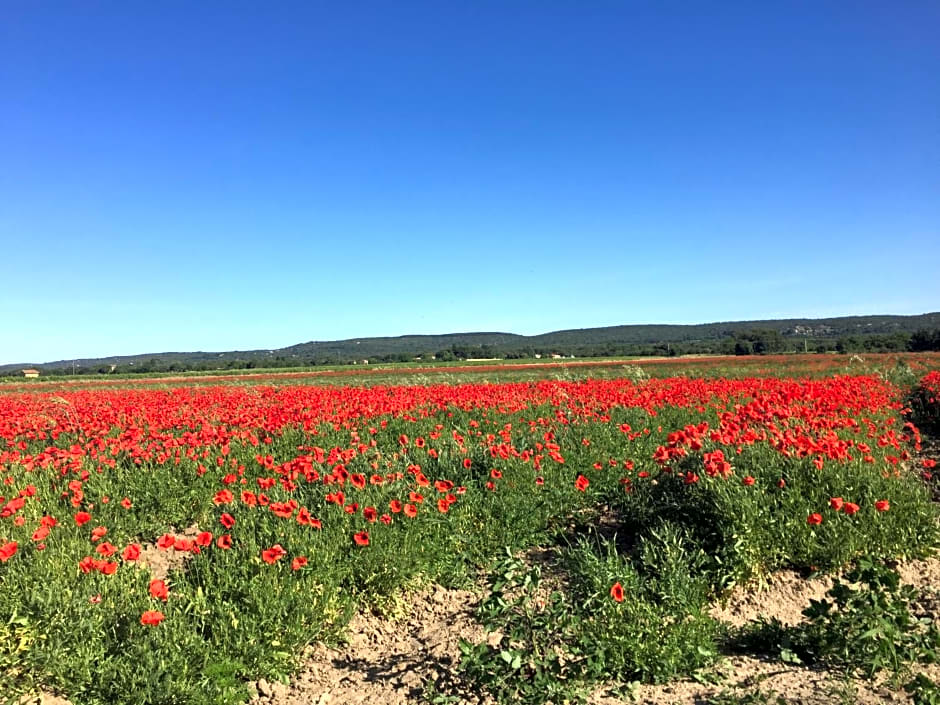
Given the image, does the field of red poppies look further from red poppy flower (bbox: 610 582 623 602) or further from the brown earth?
red poppy flower (bbox: 610 582 623 602)

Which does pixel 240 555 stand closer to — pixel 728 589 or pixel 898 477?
pixel 728 589

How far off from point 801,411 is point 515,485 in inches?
164

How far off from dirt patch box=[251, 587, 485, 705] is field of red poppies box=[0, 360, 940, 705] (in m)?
0.14

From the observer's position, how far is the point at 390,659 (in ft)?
12.3

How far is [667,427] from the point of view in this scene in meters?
8.86

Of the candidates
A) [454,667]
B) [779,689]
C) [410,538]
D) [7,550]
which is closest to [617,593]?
[779,689]

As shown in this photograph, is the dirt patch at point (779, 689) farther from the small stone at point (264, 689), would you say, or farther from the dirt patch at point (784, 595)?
the small stone at point (264, 689)

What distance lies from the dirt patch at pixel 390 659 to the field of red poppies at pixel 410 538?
0.14 m

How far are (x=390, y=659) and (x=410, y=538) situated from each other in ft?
2.90

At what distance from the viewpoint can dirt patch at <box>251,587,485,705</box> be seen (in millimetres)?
3344

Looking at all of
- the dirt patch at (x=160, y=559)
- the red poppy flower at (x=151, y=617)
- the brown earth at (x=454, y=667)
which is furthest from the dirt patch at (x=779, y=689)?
the dirt patch at (x=160, y=559)

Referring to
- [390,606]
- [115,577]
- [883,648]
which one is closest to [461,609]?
[390,606]

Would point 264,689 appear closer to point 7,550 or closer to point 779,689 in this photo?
point 7,550

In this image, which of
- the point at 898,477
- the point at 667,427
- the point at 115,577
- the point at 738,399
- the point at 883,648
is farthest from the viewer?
the point at 738,399
